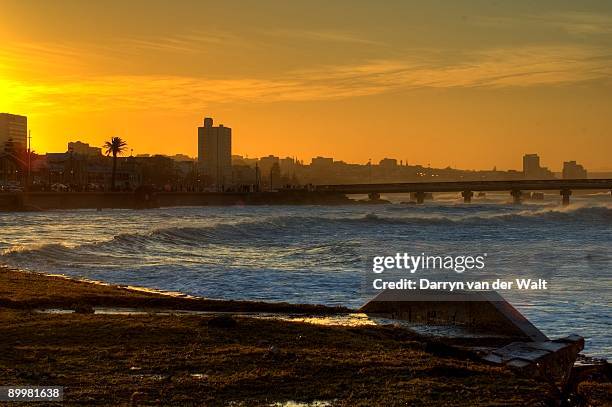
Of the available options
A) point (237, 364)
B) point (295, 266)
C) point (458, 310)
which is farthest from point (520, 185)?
point (237, 364)

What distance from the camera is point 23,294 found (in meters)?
18.1

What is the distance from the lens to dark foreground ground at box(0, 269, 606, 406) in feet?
27.5

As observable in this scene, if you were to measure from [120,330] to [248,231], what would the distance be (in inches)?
2040

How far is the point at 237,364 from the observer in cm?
1008

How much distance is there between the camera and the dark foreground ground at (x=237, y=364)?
330 inches

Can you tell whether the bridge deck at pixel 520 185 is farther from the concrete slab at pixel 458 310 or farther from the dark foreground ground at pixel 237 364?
the dark foreground ground at pixel 237 364

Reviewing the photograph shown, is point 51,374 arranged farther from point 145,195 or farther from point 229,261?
point 145,195

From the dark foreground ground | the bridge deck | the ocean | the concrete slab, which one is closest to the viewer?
the dark foreground ground

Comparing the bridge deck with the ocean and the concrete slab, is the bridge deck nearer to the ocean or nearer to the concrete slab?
the ocean

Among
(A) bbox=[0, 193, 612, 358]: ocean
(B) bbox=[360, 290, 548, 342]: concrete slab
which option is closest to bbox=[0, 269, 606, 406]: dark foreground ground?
(B) bbox=[360, 290, 548, 342]: concrete slab

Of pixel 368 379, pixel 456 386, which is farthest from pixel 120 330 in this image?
pixel 456 386

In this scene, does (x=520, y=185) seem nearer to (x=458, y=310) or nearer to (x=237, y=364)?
(x=458, y=310)

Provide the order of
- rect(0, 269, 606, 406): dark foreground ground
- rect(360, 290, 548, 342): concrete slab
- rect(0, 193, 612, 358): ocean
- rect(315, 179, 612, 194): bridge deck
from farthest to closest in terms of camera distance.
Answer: rect(315, 179, 612, 194): bridge deck, rect(0, 193, 612, 358): ocean, rect(360, 290, 548, 342): concrete slab, rect(0, 269, 606, 406): dark foreground ground

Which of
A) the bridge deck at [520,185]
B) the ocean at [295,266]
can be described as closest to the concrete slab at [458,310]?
the ocean at [295,266]
